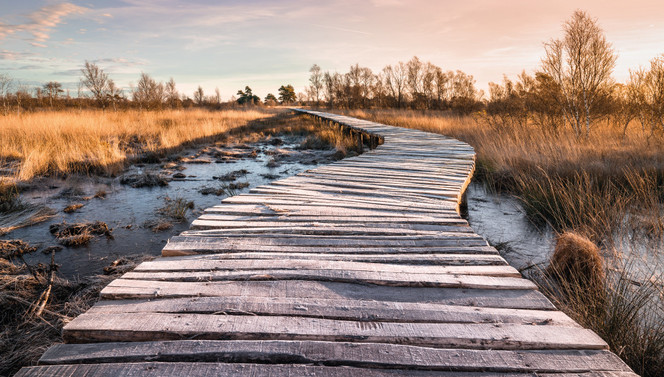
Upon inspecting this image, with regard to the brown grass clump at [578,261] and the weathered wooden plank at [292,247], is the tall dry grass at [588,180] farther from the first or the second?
the weathered wooden plank at [292,247]

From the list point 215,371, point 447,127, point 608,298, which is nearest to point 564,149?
point 608,298

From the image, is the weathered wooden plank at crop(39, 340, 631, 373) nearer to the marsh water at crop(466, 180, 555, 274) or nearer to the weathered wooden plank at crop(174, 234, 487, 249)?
the weathered wooden plank at crop(174, 234, 487, 249)

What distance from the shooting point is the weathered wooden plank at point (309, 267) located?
77.3 inches

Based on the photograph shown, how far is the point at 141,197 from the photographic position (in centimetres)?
604

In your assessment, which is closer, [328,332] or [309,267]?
[328,332]

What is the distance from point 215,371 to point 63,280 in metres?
2.63

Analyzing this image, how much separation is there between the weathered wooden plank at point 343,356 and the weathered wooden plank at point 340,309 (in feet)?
0.62

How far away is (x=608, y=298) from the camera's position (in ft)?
7.93

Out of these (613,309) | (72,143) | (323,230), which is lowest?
(613,309)

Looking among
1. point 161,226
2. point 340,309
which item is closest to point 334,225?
point 340,309

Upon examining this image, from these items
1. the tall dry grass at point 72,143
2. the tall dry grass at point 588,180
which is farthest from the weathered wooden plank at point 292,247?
the tall dry grass at point 72,143

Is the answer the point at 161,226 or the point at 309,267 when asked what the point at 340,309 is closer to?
the point at 309,267

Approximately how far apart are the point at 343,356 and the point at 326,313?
280mm

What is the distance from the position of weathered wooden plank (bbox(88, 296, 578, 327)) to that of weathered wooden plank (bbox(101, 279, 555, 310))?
0.04 meters
